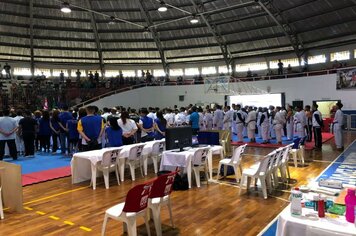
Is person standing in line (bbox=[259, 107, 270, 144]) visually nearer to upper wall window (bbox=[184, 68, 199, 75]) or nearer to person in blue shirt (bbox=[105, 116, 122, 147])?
person in blue shirt (bbox=[105, 116, 122, 147])

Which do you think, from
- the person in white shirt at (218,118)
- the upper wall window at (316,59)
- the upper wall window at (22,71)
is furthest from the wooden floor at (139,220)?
the upper wall window at (22,71)

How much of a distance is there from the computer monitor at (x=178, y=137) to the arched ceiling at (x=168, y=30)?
12.7 m

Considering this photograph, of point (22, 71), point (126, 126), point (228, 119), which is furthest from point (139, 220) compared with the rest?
point (22, 71)

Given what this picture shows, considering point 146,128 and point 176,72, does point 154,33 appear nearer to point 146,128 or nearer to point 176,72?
point 176,72

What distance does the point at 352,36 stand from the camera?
19.2 metres

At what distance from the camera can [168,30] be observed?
23.5 meters

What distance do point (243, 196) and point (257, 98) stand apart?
15660 millimetres

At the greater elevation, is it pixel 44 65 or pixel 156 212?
pixel 44 65

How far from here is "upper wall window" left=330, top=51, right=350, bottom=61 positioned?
66.3ft

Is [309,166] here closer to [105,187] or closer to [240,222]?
[240,222]

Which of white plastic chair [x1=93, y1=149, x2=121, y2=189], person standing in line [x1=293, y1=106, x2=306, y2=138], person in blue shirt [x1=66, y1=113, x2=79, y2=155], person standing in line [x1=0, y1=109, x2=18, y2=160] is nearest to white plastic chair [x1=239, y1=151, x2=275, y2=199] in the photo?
white plastic chair [x1=93, y1=149, x2=121, y2=189]

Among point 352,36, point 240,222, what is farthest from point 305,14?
point 240,222

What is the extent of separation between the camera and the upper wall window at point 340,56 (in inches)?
795

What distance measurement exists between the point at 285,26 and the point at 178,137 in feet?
56.1
